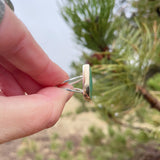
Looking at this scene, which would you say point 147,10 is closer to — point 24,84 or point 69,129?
point 24,84

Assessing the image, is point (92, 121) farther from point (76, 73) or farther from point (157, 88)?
point (76, 73)

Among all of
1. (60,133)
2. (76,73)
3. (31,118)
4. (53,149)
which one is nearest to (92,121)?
(60,133)

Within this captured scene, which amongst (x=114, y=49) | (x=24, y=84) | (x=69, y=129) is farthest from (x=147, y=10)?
(x=69, y=129)

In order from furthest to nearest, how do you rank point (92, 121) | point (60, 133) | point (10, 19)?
1. point (92, 121)
2. point (60, 133)
3. point (10, 19)

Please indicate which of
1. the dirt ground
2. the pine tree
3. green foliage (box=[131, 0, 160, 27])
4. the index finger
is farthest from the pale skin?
the dirt ground

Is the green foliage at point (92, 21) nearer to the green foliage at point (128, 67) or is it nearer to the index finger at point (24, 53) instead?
the green foliage at point (128, 67)

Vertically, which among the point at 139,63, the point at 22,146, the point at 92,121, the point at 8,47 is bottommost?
the point at 92,121

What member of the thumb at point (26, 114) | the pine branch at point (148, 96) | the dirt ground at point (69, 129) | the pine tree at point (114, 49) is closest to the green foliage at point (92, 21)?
the pine tree at point (114, 49)

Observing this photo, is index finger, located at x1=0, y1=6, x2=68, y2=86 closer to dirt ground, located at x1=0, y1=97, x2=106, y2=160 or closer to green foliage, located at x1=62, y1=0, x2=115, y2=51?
green foliage, located at x1=62, y1=0, x2=115, y2=51
